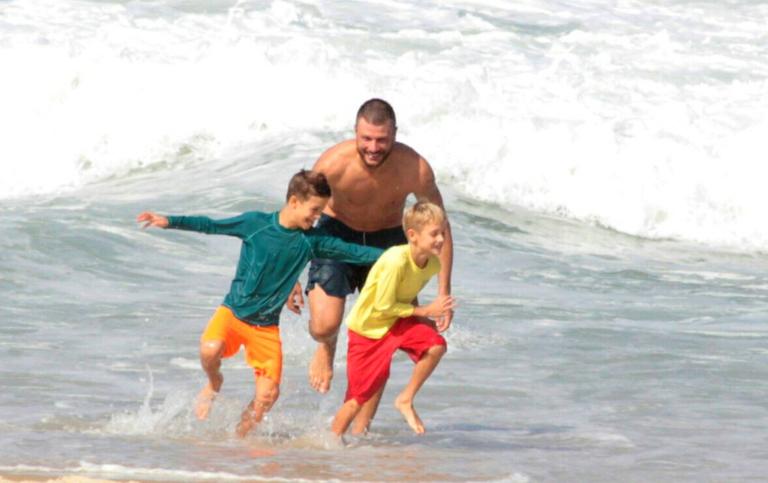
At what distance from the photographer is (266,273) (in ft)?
21.5

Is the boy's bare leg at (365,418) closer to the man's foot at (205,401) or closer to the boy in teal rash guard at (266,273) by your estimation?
the boy in teal rash guard at (266,273)

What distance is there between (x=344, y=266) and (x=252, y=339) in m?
0.66

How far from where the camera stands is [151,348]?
913 centimetres

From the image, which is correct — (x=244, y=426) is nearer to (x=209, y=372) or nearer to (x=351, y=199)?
(x=209, y=372)

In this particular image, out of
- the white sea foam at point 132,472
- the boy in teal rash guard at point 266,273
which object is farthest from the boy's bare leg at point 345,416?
the white sea foam at point 132,472

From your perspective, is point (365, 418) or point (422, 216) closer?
point (422, 216)

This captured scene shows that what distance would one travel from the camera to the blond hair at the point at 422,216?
20.4ft

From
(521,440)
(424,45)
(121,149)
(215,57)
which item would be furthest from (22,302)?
(424,45)

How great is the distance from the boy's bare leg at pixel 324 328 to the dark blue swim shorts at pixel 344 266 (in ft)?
0.14

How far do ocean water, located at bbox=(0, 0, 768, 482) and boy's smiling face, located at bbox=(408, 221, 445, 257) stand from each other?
0.93m

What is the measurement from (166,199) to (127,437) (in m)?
Answer: 8.87

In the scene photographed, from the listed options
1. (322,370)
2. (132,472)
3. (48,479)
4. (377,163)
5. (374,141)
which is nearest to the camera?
(48,479)

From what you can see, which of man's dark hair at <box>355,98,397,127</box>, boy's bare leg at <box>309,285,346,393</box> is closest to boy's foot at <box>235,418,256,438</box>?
boy's bare leg at <box>309,285,346,393</box>

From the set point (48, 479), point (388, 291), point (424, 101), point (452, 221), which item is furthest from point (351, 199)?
point (424, 101)
